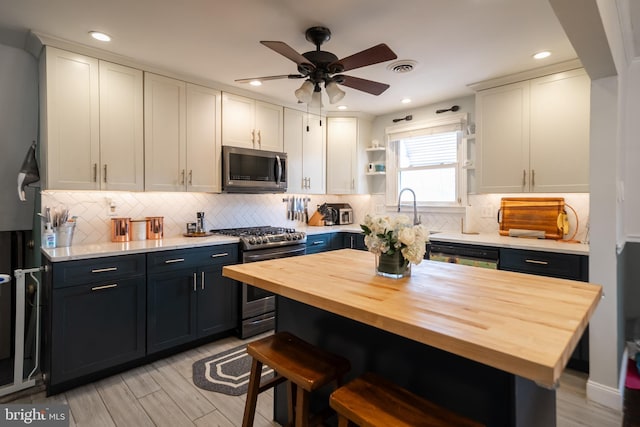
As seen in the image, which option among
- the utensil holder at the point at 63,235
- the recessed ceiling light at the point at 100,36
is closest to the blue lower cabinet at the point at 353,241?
the utensil holder at the point at 63,235

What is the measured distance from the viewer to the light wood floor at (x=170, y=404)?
2.02 metres

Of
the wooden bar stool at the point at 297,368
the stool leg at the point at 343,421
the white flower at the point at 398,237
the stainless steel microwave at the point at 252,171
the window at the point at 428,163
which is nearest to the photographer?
the stool leg at the point at 343,421

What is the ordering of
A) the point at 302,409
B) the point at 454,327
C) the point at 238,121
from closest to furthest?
the point at 454,327 < the point at 302,409 < the point at 238,121

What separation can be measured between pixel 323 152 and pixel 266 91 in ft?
3.88

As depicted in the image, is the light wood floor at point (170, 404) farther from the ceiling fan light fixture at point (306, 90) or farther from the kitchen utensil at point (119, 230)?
the ceiling fan light fixture at point (306, 90)

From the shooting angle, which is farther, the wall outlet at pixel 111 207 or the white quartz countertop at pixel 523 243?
the wall outlet at pixel 111 207

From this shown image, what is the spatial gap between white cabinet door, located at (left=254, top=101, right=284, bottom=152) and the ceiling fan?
5.13 ft

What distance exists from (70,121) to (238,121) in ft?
4.98

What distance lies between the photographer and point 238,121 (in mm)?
3650

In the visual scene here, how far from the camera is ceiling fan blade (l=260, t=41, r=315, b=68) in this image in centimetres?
182

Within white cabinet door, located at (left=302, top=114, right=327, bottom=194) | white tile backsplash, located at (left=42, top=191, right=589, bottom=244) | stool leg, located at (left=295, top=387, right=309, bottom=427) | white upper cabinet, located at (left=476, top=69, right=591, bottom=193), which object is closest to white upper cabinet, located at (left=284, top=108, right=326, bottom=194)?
white cabinet door, located at (left=302, top=114, right=327, bottom=194)

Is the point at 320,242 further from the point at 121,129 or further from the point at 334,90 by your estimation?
the point at 121,129

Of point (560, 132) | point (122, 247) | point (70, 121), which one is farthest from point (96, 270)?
point (560, 132)

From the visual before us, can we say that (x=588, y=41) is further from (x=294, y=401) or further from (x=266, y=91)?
(x=266, y=91)
